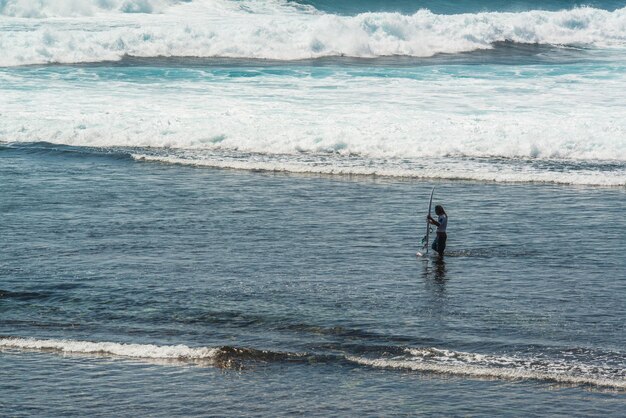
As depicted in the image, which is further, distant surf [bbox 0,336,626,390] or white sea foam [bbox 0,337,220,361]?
white sea foam [bbox 0,337,220,361]

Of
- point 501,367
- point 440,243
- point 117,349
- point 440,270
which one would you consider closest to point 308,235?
point 440,243

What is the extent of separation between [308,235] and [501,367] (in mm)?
7422

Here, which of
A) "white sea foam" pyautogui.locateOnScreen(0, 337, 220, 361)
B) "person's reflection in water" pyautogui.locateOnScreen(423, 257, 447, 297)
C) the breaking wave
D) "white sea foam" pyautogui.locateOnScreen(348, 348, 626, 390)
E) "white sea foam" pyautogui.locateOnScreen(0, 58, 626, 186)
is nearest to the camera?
"white sea foam" pyautogui.locateOnScreen(348, 348, 626, 390)

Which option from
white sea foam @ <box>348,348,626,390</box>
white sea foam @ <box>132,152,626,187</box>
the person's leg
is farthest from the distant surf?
white sea foam @ <box>132,152,626,187</box>

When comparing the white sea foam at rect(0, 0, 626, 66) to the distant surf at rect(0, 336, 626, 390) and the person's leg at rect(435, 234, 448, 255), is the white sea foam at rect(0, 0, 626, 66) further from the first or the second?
the distant surf at rect(0, 336, 626, 390)

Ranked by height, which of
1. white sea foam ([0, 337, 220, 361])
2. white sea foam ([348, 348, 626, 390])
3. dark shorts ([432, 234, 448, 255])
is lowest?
white sea foam ([0, 337, 220, 361])

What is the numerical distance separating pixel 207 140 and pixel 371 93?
28.0 ft

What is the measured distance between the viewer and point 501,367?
14.4 metres

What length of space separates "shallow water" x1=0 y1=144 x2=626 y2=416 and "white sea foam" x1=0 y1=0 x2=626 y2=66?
74.8ft

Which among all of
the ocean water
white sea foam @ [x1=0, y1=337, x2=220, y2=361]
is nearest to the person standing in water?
the ocean water

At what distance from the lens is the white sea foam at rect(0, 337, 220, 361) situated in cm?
1500

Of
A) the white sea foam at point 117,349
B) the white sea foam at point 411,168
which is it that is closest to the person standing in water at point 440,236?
the white sea foam at point 117,349

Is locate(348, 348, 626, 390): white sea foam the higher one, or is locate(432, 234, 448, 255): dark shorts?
locate(432, 234, 448, 255): dark shorts

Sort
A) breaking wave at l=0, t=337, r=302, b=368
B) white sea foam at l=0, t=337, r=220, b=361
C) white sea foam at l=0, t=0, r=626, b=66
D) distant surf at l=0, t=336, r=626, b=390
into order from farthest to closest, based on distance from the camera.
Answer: white sea foam at l=0, t=0, r=626, b=66 < white sea foam at l=0, t=337, r=220, b=361 < breaking wave at l=0, t=337, r=302, b=368 < distant surf at l=0, t=336, r=626, b=390
